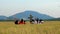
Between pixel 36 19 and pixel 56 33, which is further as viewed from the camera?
pixel 36 19

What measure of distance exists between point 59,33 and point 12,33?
213 cm

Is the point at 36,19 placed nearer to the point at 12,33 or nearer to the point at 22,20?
the point at 22,20

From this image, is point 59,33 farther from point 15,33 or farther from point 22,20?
point 22,20

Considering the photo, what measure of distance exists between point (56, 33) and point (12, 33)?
198 centimetres

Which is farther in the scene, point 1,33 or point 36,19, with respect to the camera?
point 36,19

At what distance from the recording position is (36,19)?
96.0ft

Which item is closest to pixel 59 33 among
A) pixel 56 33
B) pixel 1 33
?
pixel 56 33

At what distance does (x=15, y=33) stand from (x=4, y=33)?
0.57 meters

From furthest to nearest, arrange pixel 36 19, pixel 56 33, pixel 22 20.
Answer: pixel 36 19 → pixel 22 20 → pixel 56 33

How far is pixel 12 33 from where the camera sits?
8.80m

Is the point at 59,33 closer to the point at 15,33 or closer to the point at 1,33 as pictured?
the point at 15,33

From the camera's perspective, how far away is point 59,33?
8.88 m

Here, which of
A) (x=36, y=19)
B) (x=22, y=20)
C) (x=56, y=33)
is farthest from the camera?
(x=36, y=19)

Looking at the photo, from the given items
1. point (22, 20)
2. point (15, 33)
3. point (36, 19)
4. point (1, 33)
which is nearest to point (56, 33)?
point (15, 33)
